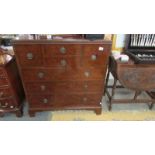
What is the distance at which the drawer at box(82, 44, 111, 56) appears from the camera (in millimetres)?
1611

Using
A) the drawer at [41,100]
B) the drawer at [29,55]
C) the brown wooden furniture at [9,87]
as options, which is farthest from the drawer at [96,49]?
the brown wooden furniture at [9,87]

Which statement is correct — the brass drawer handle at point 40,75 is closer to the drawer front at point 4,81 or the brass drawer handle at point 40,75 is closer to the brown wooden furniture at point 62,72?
the brown wooden furniture at point 62,72

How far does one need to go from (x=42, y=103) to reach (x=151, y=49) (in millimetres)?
1782

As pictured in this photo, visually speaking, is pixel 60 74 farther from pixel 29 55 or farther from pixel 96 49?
pixel 96 49

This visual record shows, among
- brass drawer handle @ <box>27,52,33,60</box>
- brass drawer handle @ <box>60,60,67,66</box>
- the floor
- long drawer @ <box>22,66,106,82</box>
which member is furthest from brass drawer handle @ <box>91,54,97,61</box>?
the floor

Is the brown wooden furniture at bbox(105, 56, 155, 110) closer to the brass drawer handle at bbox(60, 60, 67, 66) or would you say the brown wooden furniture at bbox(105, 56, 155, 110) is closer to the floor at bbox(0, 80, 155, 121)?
the floor at bbox(0, 80, 155, 121)

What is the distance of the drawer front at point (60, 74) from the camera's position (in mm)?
1758

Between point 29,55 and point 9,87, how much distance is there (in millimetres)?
529

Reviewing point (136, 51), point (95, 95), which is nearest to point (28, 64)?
point (95, 95)

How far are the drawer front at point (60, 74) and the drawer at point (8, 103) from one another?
1.30 ft

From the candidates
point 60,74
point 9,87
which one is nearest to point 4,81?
point 9,87

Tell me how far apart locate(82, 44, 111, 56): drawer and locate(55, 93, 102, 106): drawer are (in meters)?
0.61

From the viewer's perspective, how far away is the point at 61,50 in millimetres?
1616
